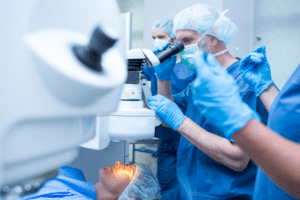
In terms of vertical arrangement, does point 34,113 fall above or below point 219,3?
below

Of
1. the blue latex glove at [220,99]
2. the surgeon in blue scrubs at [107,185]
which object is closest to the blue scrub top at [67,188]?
the surgeon in blue scrubs at [107,185]

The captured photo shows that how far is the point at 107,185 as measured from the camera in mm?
1031

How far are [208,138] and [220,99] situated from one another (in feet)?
1.62

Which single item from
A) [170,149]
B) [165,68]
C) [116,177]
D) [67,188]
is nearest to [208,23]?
[165,68]

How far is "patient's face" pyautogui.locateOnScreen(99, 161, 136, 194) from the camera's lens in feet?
3.39

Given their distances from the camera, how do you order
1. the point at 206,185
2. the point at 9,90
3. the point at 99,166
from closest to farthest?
the point at 9,90 → the point at 206,185 → the point at 99,166

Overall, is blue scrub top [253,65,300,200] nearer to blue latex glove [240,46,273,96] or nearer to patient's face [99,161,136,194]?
blue latex glove [240,46,273,96]

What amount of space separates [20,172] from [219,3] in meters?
2.04

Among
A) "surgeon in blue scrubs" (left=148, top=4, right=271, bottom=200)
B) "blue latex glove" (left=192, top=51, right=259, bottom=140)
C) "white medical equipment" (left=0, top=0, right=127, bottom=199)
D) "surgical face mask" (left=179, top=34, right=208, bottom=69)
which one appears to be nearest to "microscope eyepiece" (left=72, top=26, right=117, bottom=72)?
"white medical equipment" (left=0, top=0, right=127, bottom=199)

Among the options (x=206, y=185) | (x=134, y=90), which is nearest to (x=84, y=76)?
(x=134, y=90)

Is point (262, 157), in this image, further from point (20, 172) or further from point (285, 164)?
point (20, 172)

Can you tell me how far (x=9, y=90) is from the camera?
200mm

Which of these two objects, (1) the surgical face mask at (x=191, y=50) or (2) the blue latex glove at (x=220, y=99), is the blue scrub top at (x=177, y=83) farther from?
(2) the blue latex glove at (x=220, y=99)

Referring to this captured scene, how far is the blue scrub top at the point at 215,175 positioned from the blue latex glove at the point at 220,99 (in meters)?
0.50
